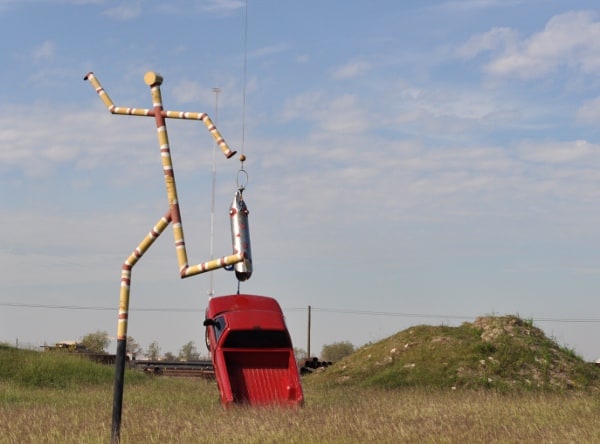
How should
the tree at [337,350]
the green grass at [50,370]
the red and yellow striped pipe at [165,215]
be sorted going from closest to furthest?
the red and yellow striped pipe at [165,215] → the green grass at [50,370] → the tree at [337,350]

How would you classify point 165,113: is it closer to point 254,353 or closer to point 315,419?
point 315,419

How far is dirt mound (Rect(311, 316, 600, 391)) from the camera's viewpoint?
1006 inches

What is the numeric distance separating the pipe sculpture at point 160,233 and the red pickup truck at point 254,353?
606cm

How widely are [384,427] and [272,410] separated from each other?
3.63 meters

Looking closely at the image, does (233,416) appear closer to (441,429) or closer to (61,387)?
(441,429)

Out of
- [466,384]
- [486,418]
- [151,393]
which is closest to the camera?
[486,418]

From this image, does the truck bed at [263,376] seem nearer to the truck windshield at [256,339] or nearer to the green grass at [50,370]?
the truck windshield at [256,339]

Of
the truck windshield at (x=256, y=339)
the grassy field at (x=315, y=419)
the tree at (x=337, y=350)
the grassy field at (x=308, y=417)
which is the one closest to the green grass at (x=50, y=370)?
the grassy field at (x=308, y=417)

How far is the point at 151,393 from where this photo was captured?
2305 cm

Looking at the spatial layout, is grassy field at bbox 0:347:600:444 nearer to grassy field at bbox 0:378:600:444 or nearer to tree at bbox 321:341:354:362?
grassy field at bbox 0:378:600:444

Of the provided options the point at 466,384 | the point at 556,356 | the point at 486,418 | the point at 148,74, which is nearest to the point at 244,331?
the point at 486,418

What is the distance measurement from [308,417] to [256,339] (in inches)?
153

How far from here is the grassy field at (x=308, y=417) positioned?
12.5 metres

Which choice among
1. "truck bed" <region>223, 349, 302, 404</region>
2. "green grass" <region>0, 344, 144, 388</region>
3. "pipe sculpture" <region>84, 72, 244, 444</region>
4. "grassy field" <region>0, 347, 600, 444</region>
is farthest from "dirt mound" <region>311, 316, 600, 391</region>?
"pipe sculpture" <region>84, 72, 244, 444</region>
